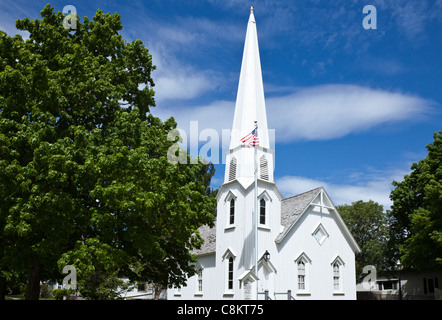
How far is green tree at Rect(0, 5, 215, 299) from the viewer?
585 inches

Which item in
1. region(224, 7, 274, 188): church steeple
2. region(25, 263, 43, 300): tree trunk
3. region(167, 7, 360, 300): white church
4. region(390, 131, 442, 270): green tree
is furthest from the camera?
region(390, 131, 442, 270): green tree

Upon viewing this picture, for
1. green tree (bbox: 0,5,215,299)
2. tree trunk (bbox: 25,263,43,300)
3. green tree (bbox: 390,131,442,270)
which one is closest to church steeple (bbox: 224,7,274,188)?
green tree (bbox: 0,5,215,299)

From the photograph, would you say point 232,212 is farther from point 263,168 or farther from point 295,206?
point 295,206

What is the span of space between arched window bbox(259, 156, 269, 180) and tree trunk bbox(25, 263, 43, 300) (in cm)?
1738

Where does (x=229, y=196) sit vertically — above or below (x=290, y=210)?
above

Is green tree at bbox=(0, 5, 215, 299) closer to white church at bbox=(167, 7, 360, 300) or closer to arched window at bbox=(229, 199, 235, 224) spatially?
white church at bbox=(167, 7, 360, 300)

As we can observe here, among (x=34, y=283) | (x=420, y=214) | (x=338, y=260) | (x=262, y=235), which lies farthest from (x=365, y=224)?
(x=34, y=283)

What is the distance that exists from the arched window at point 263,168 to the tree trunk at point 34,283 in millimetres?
17376

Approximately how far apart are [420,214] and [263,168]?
1737 cm

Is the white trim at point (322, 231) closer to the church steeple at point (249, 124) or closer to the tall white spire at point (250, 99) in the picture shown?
the church steeple at point (249, 124)

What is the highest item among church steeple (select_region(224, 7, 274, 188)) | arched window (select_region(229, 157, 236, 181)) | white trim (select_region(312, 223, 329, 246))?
church steeple (select_region(224, 7, 274, 188))

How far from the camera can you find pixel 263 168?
3120 cm
